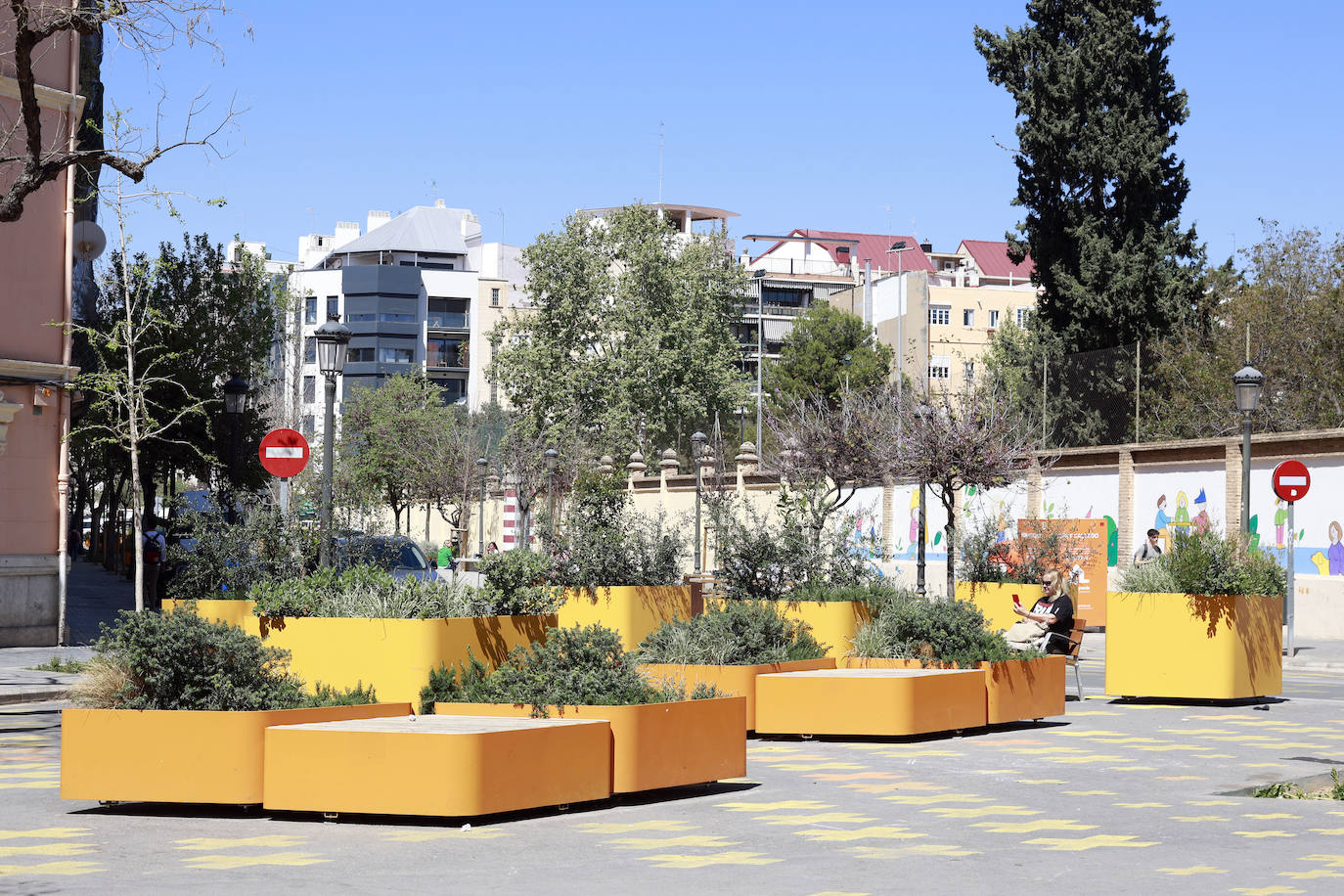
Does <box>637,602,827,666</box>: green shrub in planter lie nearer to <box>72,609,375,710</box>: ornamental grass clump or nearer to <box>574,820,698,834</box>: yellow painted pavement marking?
<box>574,820,698,834</box>: yellow painted pavement marking

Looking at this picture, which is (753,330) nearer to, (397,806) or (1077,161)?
(1077,161)

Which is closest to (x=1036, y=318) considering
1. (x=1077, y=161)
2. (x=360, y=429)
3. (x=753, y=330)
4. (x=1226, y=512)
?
(x=1077, y=161)

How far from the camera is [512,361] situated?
75438 mm

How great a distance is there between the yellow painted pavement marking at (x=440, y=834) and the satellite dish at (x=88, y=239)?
69.4 ft

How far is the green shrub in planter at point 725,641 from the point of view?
1378 cm

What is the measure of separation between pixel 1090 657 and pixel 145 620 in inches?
829

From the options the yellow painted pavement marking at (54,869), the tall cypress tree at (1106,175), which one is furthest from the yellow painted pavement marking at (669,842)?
the tall cypress tree at (1106,175)

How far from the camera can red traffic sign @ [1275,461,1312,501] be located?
26594 millimetres

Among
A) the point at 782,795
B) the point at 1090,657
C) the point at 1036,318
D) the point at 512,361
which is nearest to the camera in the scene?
the point at 782,795

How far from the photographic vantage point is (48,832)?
9.05m

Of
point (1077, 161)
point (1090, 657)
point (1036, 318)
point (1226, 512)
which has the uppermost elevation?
point (1077, 161)

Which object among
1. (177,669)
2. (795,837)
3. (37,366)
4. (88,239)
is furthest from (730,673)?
(88,239)

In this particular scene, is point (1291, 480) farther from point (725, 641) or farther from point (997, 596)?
point (725, 641)

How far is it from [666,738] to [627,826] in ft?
3.56
